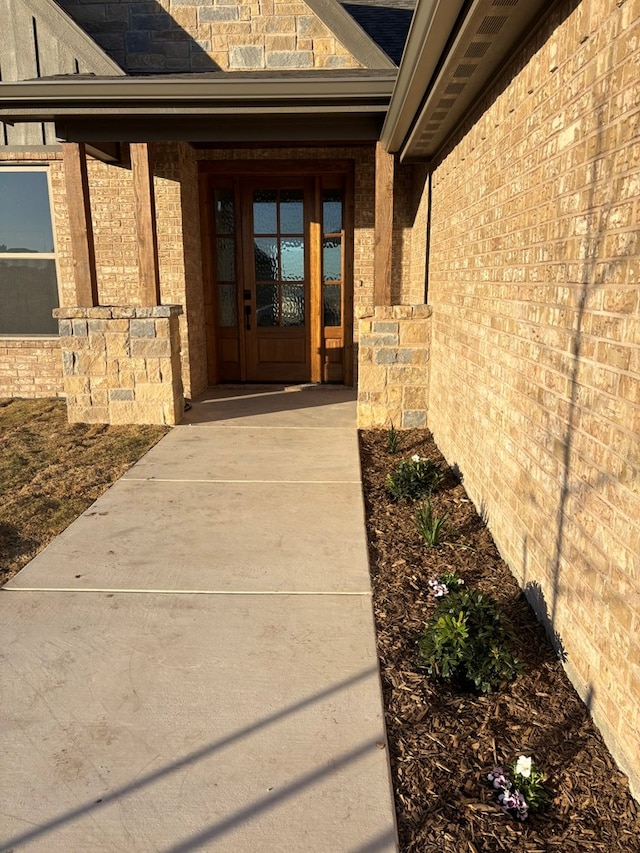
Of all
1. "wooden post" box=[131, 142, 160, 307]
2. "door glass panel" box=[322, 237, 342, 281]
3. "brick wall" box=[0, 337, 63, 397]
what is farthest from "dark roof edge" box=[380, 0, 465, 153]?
"brick wall" box=[0, 337, 63, 397]

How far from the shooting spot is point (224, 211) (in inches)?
349

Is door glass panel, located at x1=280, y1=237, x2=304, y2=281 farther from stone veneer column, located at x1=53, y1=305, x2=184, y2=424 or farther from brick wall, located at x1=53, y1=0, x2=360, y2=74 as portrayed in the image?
stone veneer column, located at x1=53, y1=305, x2=184, y2=424

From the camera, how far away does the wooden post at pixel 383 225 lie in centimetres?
640

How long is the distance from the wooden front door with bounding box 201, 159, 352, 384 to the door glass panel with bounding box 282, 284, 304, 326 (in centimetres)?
1

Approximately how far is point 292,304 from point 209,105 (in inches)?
134

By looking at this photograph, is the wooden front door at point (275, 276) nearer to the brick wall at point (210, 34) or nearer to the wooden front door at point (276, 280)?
the wooden front door at point (276, 280)

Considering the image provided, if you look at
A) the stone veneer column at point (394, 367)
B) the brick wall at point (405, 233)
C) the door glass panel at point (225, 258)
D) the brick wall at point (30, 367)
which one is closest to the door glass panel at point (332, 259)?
the brick wall at point (405, 233)

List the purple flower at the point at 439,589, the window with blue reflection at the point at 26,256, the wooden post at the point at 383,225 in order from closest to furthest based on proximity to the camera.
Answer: the purple flower at the point at 439,589, the wooden post at the point at 383,225, the window with blue reflection at the point at 26,256

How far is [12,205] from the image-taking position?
26.5ft

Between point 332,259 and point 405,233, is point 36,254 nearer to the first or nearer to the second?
point 332,259

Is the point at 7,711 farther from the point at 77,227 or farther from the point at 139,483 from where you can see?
the point at 77,227

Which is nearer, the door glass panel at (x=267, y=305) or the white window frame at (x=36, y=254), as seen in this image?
the white window frame at (x=36, y=254)

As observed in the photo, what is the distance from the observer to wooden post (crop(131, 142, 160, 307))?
21.3 feet

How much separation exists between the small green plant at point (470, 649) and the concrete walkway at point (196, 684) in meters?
0.28
